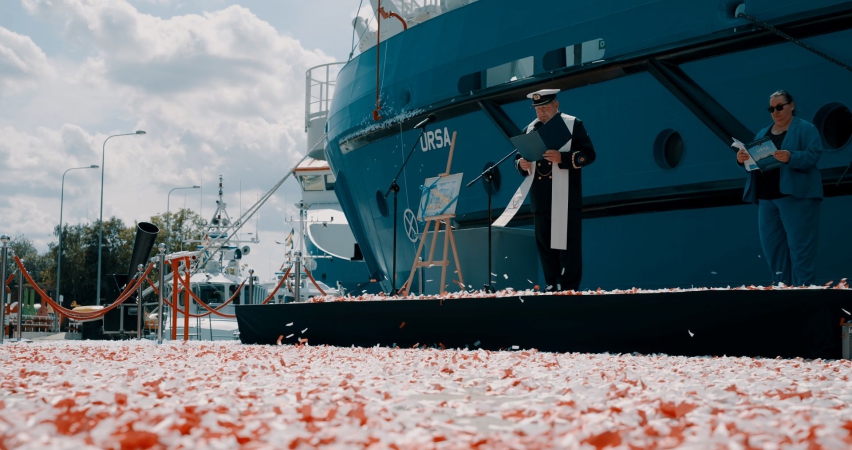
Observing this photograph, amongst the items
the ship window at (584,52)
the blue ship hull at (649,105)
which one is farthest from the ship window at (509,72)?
the ship window at (584,52)

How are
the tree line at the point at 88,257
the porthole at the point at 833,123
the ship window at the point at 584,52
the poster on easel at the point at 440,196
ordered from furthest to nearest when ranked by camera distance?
1. the tree line at the point at 88,257
2. the poster on easel at the point at 440,196
3. the ship window at the point at 584,52
4. the porthole at the point at 833,123

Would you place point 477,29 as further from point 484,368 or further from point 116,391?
point 116,391

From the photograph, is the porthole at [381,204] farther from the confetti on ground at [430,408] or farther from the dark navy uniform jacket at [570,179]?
the confetti on ground at [430,408]

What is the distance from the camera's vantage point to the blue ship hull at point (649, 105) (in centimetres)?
682

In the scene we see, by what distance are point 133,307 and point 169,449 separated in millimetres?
10653

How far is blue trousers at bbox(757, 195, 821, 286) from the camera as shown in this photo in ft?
18.1

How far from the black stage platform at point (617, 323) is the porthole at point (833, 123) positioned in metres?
3.00

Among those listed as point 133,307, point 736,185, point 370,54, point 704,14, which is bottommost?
point 133,307

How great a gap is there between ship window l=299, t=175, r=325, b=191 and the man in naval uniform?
2004cm

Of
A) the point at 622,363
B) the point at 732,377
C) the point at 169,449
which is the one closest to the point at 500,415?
the point at 169,449

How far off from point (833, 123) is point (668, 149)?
1.49 metres

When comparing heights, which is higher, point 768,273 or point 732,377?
point 768,273

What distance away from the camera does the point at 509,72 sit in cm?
891

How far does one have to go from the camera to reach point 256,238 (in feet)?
91.1
